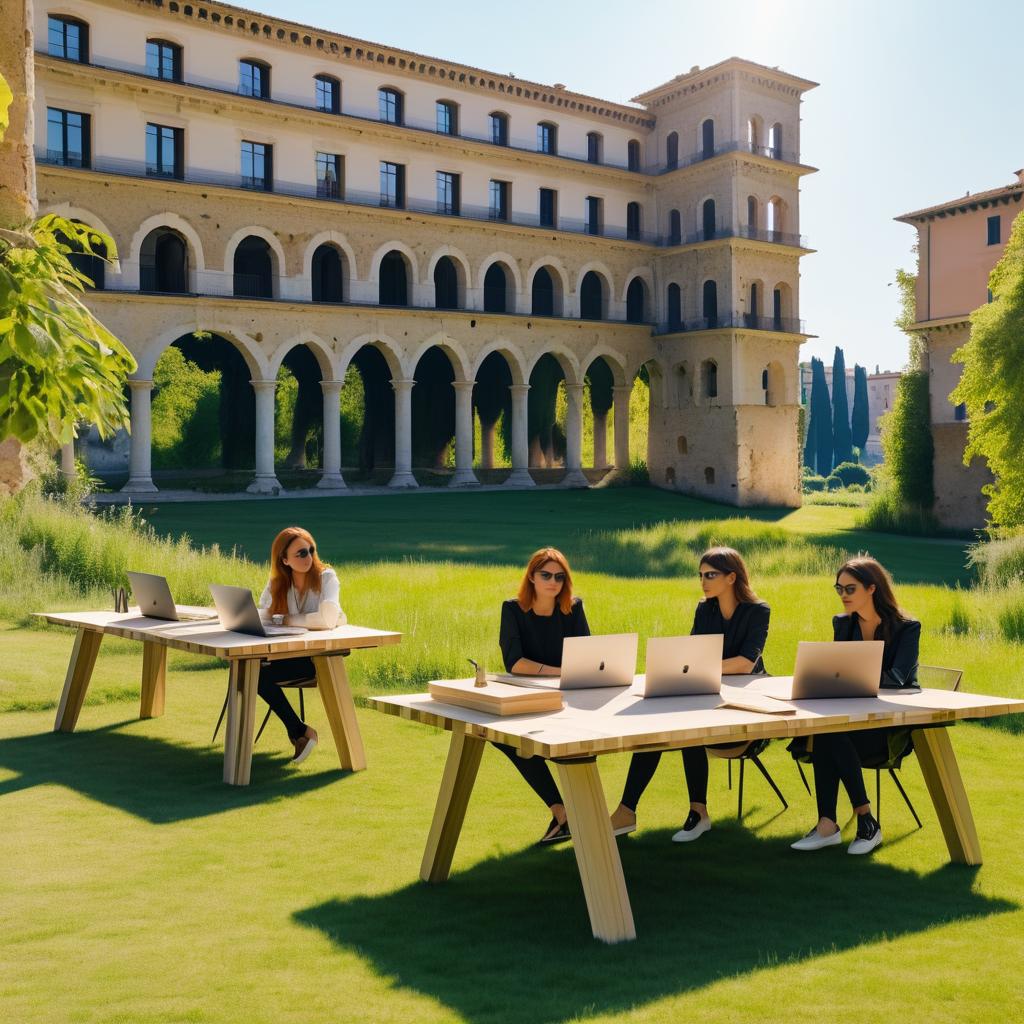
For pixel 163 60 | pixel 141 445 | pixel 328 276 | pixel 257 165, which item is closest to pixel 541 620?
pixel 141 445

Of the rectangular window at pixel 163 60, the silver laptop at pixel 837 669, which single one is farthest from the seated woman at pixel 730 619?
the rectangular window at pixel 163 60

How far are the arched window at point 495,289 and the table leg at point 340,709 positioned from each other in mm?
39647

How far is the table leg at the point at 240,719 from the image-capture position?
25.0 ft

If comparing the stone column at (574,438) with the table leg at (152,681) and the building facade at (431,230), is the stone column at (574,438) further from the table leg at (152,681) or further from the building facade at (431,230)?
the table leg at (152,681)

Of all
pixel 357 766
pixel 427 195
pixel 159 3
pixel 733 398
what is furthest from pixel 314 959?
pixel 733 398

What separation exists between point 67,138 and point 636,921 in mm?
35603

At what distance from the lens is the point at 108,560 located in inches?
646

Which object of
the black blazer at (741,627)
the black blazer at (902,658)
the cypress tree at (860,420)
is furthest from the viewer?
the cypress tree at (860,420)

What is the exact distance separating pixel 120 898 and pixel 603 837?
2184 mm

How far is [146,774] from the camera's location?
794 centimetres

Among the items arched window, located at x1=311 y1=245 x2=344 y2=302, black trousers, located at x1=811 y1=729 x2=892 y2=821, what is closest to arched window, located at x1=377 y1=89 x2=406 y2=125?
arched window, located at x1=311 y1=245 x2=344 y2=302

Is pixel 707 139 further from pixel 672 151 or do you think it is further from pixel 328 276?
pixel 328 276

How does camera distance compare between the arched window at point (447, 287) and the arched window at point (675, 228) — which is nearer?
the arched window at point (447, 287)

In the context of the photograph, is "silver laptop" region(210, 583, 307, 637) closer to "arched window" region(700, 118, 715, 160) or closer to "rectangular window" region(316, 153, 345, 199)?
"rectangular window" region(316, 153, 345, 199)
